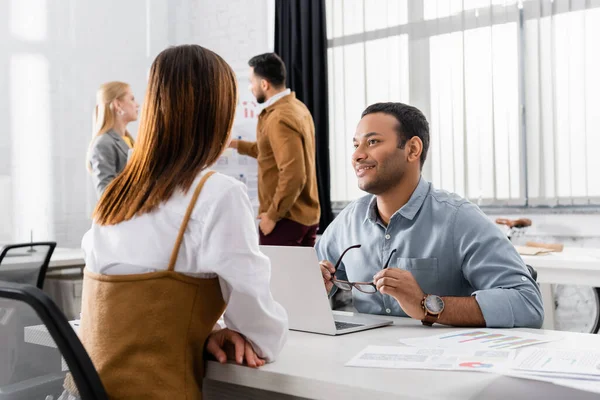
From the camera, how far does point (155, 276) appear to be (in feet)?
3.68

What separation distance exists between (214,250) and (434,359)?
0.44m

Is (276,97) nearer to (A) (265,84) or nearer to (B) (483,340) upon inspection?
(A) (265,84)

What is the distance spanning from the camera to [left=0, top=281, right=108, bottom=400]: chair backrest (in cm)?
92

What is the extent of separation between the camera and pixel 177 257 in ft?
3.76

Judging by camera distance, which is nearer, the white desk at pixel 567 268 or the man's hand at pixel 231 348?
the man's hand at pixel 231 348

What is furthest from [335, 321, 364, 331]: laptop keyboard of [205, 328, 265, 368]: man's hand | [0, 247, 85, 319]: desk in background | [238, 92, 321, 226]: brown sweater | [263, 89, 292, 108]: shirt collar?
[263, 89, 292, 108]: shirt collar

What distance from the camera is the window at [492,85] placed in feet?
13.1

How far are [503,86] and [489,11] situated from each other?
52 cm

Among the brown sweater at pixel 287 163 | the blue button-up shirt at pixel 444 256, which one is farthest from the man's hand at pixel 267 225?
the blue button-up shirt at pixel 444 256

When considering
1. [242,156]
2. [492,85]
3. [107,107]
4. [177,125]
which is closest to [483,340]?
[177,125]

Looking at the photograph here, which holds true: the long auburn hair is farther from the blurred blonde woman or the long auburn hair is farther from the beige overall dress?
the blurred blonde woman

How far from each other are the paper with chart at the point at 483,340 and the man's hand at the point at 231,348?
343 millimetres

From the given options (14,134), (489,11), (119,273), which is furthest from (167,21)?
(119,273)

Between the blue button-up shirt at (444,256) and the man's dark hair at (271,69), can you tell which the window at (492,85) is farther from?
the blue button-up shirt at (444,256)
